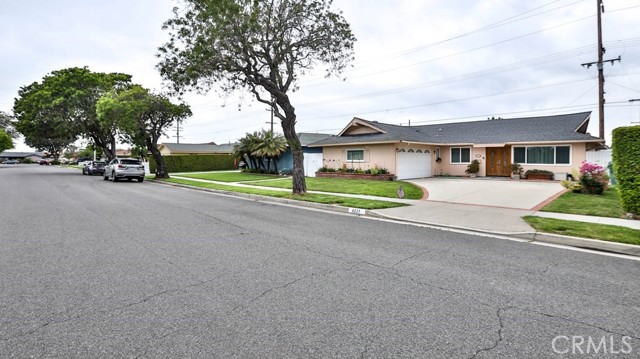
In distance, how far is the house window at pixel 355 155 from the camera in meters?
26.2

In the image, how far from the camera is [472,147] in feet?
88.5

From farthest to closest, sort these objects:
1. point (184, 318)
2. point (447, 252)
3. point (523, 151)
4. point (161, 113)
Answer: point (161, 113) < point (523, 151) < point (447, 252) < point (184, 318)

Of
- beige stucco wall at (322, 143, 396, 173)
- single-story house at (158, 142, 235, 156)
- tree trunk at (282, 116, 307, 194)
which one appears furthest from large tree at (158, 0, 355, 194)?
single-story house at (158, 142, 235, 156)

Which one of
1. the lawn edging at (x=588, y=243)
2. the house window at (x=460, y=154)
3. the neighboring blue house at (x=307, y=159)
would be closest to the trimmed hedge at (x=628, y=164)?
the lawn edging at (x=588, y=243)

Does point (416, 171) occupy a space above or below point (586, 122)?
below

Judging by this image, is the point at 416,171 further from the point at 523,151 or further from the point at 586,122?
the point at 586,122

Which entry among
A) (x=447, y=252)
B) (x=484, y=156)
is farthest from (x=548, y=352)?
(x=484, y=156)

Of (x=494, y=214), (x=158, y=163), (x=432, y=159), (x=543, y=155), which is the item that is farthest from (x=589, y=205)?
(x=158, y=163)

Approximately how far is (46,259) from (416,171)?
77.5ft

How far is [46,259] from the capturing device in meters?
5.61

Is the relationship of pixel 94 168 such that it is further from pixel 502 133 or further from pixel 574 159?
pixel 574 159

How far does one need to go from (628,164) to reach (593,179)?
20.6 feet

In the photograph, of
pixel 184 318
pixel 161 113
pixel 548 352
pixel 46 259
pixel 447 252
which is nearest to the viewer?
pixel 548 352

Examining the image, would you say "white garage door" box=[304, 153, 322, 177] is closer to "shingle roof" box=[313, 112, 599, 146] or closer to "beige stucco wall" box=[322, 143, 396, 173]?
"beige stucco wall" box=[322, 143, 396, 173]
